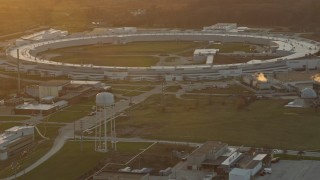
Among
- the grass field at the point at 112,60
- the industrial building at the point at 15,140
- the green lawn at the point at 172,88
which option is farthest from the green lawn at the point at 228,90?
the industrial building at the point at 15,140

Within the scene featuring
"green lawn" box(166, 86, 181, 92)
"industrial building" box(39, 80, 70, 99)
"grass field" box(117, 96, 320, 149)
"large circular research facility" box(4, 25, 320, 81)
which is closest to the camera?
"grass field" box(117, 96, 320, 149)

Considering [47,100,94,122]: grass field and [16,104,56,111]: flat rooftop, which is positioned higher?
[16,104,56,111]: flat rooftop

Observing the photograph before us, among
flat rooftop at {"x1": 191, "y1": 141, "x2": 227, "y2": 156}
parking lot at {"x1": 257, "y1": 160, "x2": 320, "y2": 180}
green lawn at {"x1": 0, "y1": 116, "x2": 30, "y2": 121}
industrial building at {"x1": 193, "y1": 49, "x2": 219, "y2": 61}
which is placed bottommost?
parking lot at {"x1": 257, "y1": 160, "x2": 320, "y2": 180}

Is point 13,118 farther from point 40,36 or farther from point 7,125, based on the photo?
point 40,36

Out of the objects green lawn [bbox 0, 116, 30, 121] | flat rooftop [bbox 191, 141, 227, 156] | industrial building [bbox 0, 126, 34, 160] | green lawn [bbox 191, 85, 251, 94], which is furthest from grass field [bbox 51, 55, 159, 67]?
flat rooftop [bbox 191, 141, 227, 156]

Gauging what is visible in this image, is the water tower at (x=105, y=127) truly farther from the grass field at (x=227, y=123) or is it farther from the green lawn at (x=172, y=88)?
the green lawn at (x=172, y=88)

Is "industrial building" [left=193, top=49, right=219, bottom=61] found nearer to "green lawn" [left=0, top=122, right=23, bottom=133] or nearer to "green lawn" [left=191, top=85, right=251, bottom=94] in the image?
"green lawn" [left=191, top=85, right=251, bottom=94]
